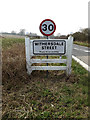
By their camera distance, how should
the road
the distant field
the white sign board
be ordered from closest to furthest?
the distant field < the white sign board < the road

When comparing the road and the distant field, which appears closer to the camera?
the distant field

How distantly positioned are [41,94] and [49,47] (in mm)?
1534

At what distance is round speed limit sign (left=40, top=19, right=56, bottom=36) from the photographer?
373 centimetres

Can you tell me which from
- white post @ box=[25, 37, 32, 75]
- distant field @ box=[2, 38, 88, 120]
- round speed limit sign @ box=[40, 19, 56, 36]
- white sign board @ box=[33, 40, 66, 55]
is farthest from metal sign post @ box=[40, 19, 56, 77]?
distant field @ box=[2, 38, 88, 120]

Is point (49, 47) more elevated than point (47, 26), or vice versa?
point (47, 26)

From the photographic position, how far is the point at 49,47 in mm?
3691

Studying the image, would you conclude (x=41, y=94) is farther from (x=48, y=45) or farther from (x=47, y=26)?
(x=47, y=26)

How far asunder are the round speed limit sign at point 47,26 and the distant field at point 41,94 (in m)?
1.27

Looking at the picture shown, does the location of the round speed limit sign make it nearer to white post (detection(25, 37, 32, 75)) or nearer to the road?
white post (detection(25, 37, 32, 75))

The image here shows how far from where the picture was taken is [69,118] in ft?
6.81

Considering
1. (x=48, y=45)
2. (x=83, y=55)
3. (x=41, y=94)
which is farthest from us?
(x=83, y=55)

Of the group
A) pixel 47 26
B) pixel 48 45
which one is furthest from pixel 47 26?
pixel 48 45

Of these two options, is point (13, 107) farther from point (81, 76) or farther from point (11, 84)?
point (81, 76)

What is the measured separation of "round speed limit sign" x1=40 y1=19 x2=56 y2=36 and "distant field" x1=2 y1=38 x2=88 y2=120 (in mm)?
1265
